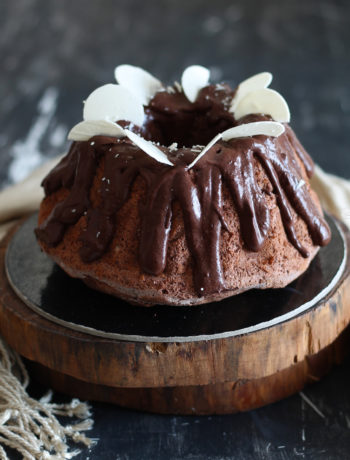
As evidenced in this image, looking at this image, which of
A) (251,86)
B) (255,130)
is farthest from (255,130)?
(251,86)

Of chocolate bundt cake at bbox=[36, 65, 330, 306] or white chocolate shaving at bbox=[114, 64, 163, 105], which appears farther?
white chocolate shaving at bbox=[114, 64, 163, 105]

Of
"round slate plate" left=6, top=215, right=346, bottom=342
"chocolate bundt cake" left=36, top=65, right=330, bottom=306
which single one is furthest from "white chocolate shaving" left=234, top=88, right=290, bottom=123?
"round slate plate" left=6, top=215, right=346, bottom=342

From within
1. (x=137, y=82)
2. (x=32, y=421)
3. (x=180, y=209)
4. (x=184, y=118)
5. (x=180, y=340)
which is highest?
(x=137, y=82)

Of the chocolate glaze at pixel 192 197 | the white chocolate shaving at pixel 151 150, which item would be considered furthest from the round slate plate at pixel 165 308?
the white chocolate shaving at pixel 151 150

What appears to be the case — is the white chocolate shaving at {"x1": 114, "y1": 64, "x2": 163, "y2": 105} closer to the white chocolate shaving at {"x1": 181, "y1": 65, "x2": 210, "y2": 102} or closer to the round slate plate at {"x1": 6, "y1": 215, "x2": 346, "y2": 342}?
the white chocolate shaving at {"x1": 181, "y1": 65, "x2": 210, "y2": 102}

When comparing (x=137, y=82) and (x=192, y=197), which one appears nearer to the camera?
(x=192, y=197)

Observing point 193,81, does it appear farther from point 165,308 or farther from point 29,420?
point 29,420
